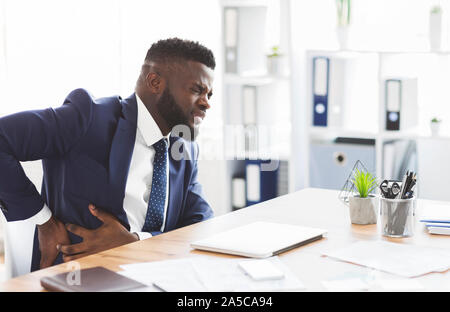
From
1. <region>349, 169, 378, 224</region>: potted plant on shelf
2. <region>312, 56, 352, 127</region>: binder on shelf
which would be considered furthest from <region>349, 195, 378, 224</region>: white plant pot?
<region>312, 56, 352, 127</region>: binder on shelf

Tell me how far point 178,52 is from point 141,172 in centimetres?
40

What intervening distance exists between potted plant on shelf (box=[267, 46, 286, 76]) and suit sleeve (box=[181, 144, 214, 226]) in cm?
145

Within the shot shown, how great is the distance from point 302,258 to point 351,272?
5.4 inches

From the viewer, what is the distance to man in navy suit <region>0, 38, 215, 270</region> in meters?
1.80

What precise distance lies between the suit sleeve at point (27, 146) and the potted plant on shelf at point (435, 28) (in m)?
1.91

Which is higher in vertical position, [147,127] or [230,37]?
[230,37]

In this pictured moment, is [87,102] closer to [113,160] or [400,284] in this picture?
[113,160]

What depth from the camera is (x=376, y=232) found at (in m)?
1.67

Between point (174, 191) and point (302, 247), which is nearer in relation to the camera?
point (302, 247)

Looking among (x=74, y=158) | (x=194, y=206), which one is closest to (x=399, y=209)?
(x=194, y=206)

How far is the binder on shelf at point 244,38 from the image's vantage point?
3512 millimetres

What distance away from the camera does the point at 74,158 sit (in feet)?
6.19

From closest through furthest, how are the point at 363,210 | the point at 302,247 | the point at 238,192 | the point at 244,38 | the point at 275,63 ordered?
the point at 302,247 < the point at 363,210 < the point at 275,63 < the point at 244,38 < the point at 238,192

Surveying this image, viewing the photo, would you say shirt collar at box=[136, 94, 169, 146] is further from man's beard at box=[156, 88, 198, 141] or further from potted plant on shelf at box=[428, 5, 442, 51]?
potted plant on shelf at box=[428, 5, 442, 51]
